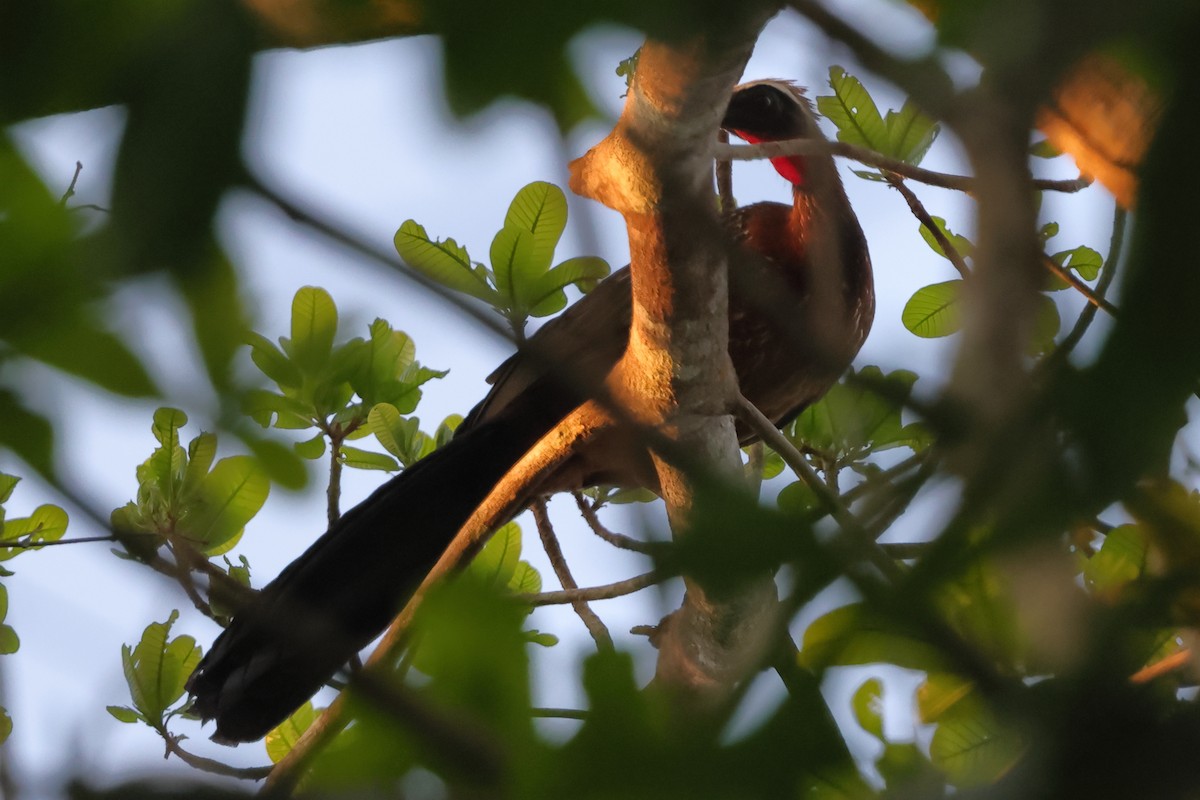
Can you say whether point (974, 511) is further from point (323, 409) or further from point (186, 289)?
point (323, 409)

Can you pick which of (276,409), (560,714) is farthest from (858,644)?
(276,409)

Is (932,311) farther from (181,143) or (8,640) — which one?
(181,143)

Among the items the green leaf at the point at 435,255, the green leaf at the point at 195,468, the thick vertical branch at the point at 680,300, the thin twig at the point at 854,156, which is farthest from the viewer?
the green leaf at the point at 435,255

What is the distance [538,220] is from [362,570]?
868 millimetres

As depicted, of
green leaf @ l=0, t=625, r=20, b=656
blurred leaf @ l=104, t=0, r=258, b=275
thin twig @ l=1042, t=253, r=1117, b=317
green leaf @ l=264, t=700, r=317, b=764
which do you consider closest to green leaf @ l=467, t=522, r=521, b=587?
green leaf @ l=264, t=700, r=317, b=764

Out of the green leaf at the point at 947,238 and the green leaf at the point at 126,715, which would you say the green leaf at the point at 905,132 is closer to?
the green leaf at the point at 947,238

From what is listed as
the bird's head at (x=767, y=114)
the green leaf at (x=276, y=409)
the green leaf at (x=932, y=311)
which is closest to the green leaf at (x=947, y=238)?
the green leaf at (x=932, y=311)

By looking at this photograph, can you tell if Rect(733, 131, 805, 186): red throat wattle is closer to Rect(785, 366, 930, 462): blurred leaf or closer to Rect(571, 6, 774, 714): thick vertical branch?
Rect(785, 366, 930, 462): blurred leaf

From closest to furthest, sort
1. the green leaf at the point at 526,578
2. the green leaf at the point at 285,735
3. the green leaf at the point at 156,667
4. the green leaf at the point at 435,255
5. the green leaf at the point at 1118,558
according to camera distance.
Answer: the green leaf at the point at 1118,558
the green leaf at the point at 435,255
the green leaf at the point at 156,667
the green leaf at the point at 285,735
the green leaf at the point at 526,578

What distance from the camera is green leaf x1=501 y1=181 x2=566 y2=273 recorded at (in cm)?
183

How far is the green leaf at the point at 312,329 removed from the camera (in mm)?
889

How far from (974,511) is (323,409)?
152cm

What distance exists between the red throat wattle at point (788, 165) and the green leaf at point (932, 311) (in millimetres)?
512

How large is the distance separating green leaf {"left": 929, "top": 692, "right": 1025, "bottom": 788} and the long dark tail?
116cm
